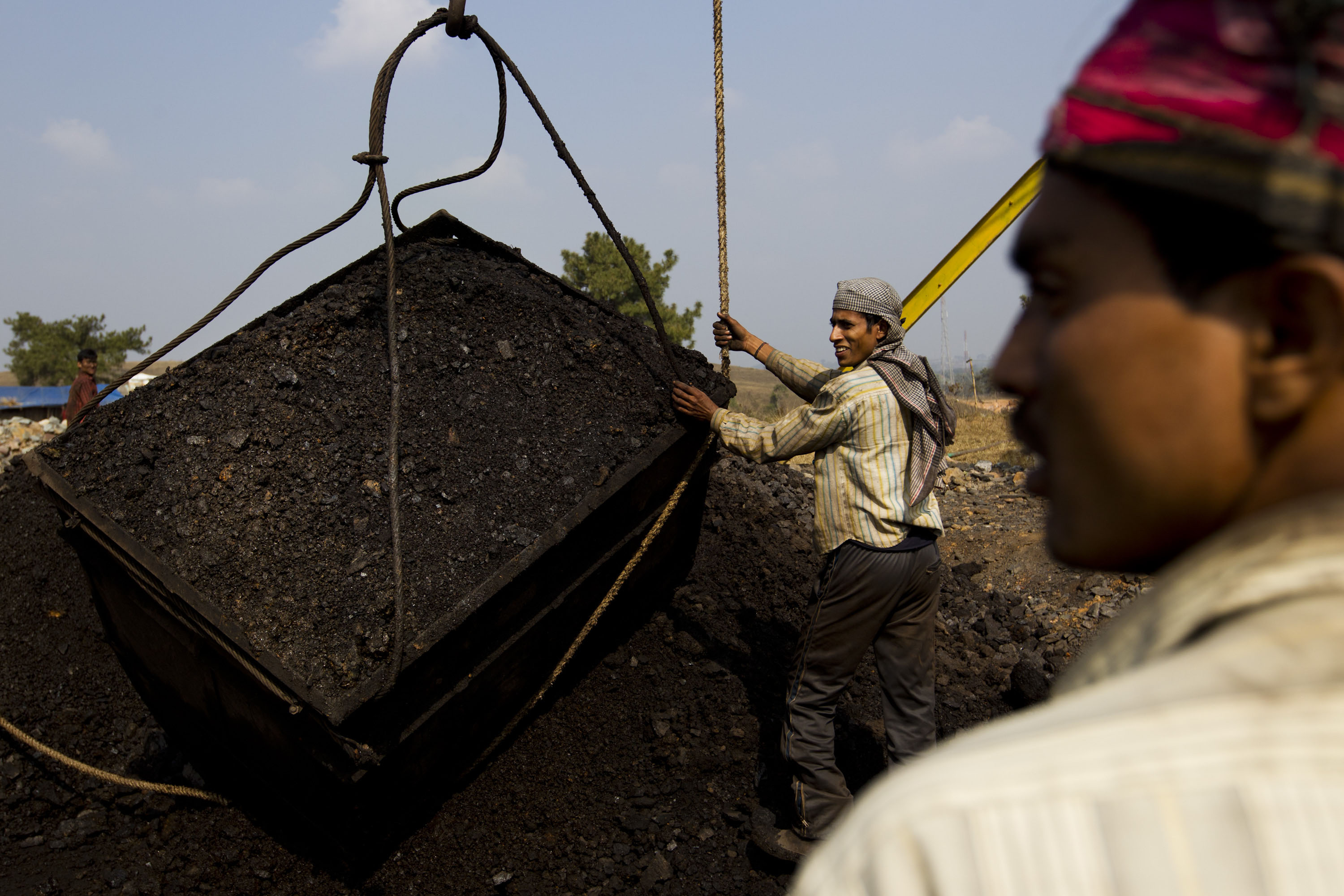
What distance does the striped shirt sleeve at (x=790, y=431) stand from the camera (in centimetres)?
297

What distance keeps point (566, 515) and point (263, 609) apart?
0.99 meters

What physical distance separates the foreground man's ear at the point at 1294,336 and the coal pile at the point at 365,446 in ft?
7.58

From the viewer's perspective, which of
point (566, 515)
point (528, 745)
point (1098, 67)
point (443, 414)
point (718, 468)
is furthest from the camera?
point (718, 468)

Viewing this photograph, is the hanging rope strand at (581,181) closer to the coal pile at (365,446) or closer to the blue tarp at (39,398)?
the coal pile at (365,446)

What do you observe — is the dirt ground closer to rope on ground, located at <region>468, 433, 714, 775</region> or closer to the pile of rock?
rope on ground, located at <region>468, 433, 714, 775</region>

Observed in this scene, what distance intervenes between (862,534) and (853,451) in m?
0.31

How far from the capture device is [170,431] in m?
2.87

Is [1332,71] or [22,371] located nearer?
[1332,71]

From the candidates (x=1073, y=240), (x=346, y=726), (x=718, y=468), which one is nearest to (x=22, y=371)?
(x=718, y=468)

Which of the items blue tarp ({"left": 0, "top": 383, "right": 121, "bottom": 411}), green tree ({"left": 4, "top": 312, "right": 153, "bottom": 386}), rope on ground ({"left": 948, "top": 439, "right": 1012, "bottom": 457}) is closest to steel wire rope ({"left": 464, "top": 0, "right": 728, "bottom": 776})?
rope on ground ({"left": 948, "top": 439, "right": 1012, "bottom": 457})

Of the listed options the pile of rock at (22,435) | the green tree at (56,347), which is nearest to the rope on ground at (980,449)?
the pile of rock at (22,435)

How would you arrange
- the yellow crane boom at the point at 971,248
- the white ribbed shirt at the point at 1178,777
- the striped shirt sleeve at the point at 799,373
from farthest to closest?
1. the yellow crane boom at the point at 971,248
2. the striped shirt sleeve at the point at 799,373
3. the white ribbed shirt at the point at 1178,777

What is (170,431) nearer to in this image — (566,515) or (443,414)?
(443,414)

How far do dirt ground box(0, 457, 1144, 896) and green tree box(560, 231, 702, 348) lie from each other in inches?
676
